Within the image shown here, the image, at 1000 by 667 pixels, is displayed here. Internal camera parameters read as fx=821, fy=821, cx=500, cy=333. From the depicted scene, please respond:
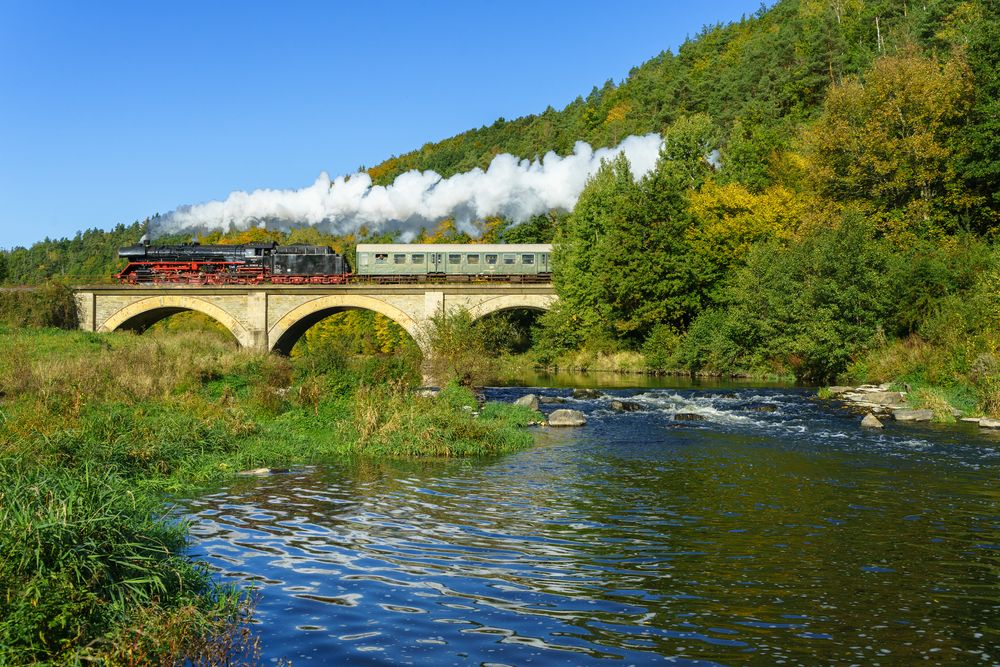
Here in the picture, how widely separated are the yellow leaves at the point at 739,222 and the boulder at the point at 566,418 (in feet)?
97.2

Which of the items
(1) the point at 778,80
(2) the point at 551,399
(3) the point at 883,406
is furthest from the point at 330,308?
(1) the point at 778,80

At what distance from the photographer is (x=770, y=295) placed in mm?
40469

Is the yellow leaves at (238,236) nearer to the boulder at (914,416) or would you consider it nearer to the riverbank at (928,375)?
the riverbank at (928,375)

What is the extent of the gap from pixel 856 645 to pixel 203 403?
14.9 metres

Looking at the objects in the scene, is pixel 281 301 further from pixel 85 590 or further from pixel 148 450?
pixel 85 590

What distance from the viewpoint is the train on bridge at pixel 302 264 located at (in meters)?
57.2

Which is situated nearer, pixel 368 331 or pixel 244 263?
pixel 244 263

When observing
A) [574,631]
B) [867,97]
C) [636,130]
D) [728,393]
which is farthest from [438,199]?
[574,631]

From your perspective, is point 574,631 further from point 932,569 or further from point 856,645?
point 932,569

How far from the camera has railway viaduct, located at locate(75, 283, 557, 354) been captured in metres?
56.4

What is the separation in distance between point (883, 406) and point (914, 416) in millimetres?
3308

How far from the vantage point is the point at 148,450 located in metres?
14.6

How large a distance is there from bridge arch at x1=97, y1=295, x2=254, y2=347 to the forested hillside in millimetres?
21414

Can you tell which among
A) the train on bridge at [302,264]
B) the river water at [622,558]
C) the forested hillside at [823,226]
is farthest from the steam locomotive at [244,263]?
the river water at [622,558]
